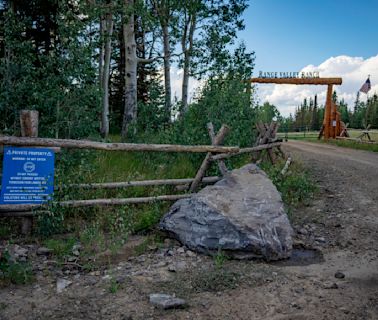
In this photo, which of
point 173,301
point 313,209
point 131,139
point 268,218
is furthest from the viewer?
point 131,139

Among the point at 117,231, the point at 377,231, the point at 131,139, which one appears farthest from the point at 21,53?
the point at 377,231

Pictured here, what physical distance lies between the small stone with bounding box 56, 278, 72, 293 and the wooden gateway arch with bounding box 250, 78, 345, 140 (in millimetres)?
A: 19361

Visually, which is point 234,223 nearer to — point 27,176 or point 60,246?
point 60,246

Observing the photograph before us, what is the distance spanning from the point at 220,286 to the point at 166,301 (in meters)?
0.62

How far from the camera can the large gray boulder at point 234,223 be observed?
4.54 meters

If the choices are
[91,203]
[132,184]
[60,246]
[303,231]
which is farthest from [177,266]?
[303,231]

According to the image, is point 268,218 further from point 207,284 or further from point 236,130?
point 236,130

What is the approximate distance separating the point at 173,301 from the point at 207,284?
51 cm

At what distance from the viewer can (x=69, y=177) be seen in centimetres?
538

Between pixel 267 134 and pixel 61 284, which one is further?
pixel 267 134

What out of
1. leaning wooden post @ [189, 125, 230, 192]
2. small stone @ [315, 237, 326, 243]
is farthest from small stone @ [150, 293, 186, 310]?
leaning wooden post @ [189, 125, 230, 192]

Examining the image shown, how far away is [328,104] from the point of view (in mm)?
21938

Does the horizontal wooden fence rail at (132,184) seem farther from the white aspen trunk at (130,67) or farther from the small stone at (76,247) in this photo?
the white aspen trunk at (130,67)

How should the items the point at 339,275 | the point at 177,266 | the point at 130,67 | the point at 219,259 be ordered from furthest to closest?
the point at 130,67, the point at 219,259, the point at 177,266, the point at 339,275
